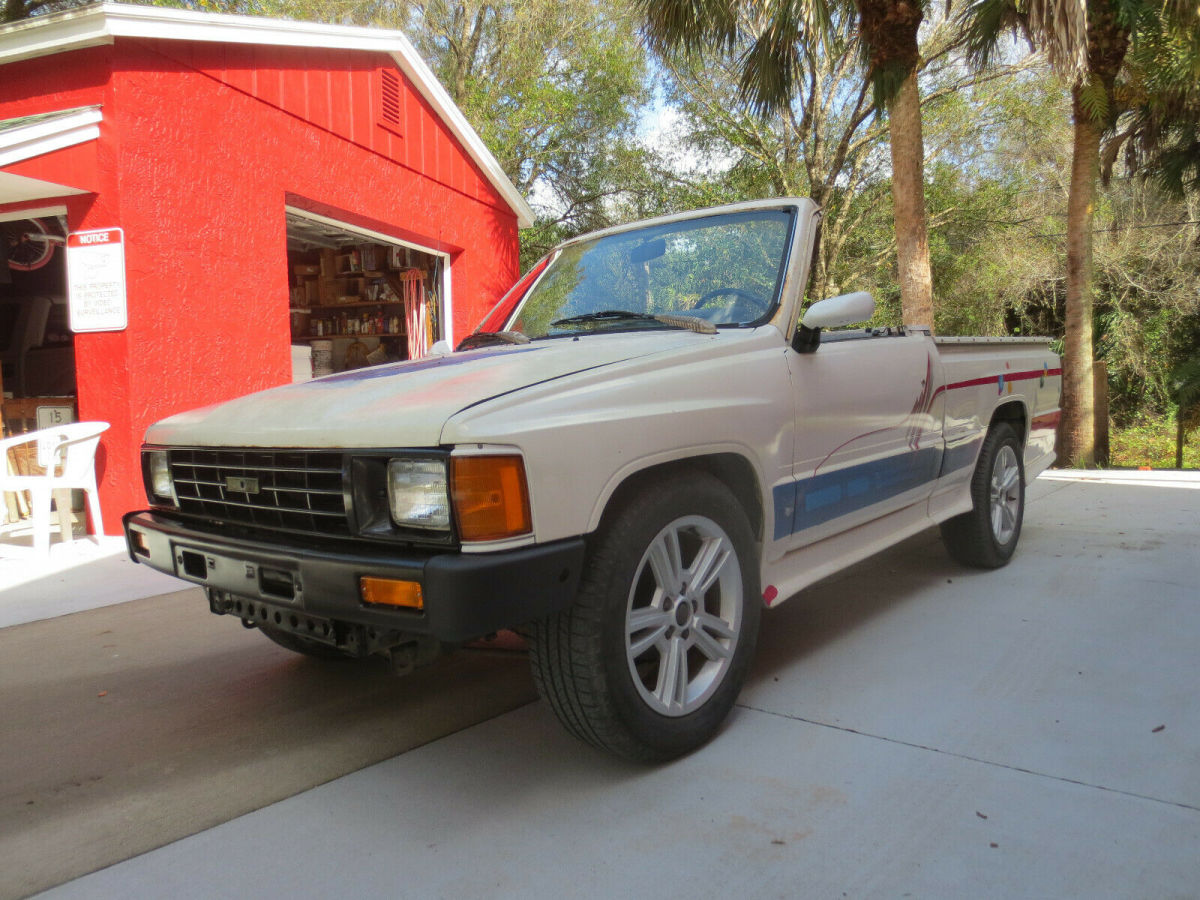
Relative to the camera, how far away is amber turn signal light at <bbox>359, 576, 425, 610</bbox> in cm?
183

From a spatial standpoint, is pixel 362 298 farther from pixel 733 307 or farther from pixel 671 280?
pixel 733 307

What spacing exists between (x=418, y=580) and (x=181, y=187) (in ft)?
18.7

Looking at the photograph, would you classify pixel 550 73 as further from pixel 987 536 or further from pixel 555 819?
pixel 555 819

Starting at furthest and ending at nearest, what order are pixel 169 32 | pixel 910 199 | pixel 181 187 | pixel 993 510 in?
pixel 910 199 < pixel 181 187 < pixel 169 32 < pixel 993 510

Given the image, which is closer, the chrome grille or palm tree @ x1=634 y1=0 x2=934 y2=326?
the chrome grille

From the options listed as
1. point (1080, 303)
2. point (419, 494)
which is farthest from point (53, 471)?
point (1080, 303)

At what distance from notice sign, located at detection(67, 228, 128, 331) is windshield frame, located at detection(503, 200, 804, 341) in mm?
3662

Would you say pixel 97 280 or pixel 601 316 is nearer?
pixel 601 316

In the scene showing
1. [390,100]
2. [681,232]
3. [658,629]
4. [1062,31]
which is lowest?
[658,629]

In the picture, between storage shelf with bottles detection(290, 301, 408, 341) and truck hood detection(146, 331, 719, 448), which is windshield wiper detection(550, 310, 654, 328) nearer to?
truck hood detection(146, 331, 719, 448)

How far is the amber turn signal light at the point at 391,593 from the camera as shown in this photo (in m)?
1.83

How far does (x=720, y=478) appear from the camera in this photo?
8.55ft

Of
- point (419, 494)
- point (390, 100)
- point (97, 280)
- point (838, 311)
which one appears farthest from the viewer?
point (390, 100)

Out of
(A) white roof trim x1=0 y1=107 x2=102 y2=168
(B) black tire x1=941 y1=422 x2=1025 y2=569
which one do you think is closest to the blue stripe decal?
(B) black tire x1=941 y1=422 x2=1025 y2=569
